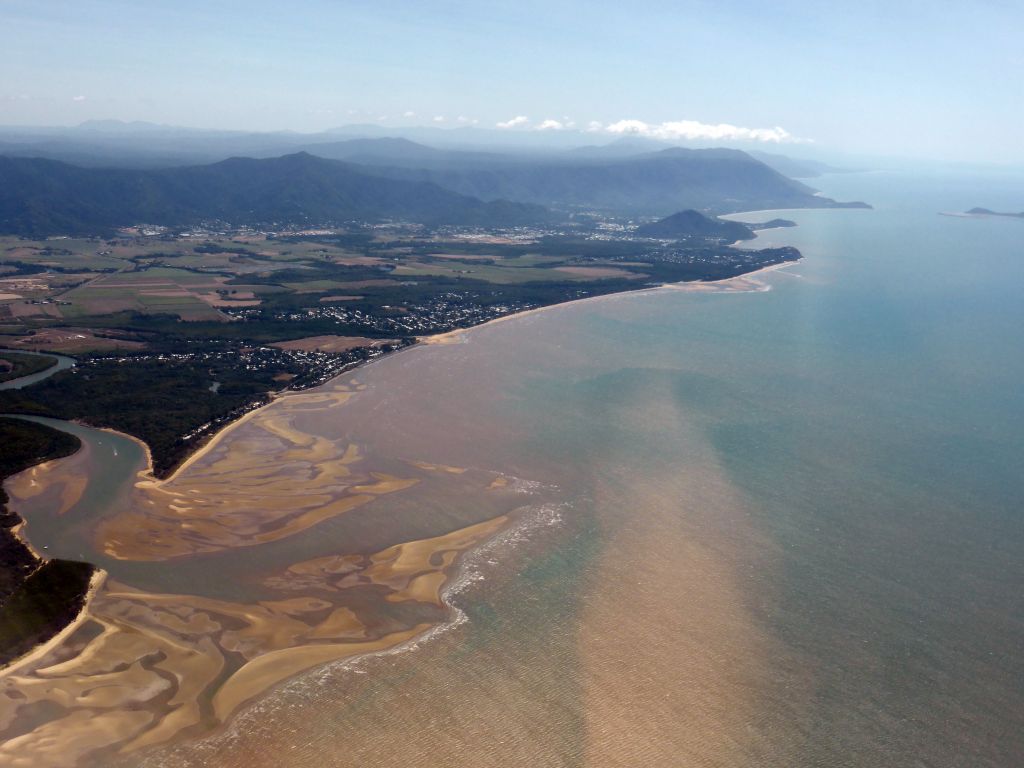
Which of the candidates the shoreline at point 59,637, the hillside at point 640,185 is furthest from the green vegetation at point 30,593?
the hillside at point 640,185

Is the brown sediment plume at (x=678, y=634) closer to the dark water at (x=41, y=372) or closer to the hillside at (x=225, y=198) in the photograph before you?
the dark water at (x=41, y=372)

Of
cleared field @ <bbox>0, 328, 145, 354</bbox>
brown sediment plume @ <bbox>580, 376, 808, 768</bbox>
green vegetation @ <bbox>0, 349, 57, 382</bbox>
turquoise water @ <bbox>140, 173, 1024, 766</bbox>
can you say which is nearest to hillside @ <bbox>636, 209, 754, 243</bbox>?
turquoise water @ <bbox>140, 173, 1024, 766</bbox>

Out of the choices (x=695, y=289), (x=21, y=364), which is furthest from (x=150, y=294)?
(x=695, y=289)

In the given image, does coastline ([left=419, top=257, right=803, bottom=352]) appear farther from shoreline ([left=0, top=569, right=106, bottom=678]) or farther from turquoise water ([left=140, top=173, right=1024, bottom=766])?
shoreline ([left=0, top=569, right=106, bottom=678])

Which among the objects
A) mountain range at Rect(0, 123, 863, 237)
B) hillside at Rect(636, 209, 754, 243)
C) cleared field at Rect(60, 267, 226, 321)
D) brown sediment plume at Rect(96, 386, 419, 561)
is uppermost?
mountain range at Rect(0, 123, 863, 237)

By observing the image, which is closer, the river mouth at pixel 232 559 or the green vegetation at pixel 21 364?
the river mouth at pixel 232 559

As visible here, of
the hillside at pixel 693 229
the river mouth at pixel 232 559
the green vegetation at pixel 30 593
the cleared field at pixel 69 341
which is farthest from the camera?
the hillside at pixel 693 229

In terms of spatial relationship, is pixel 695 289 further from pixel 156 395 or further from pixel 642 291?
pixel 156 395

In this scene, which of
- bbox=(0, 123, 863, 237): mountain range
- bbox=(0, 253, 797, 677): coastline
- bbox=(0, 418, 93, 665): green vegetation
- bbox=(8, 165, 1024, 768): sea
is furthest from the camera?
bbox=(0, 123, 863, 237): mountain range
